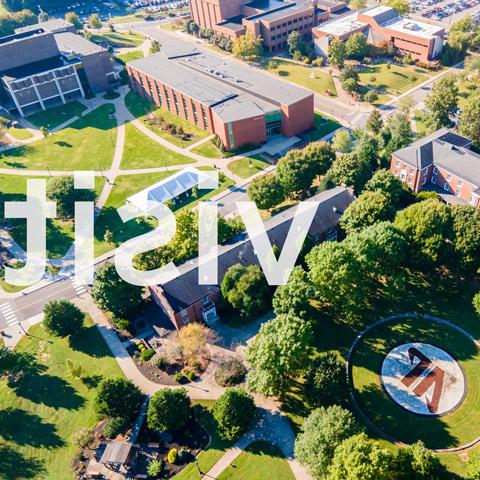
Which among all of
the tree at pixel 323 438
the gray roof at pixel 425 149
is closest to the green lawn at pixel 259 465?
the tree at pixel 323 438

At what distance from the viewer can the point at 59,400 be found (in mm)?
59156

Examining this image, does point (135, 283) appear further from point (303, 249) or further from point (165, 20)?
point (165, 20)

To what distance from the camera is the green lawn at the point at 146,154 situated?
105 m

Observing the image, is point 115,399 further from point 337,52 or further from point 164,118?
point 337,52

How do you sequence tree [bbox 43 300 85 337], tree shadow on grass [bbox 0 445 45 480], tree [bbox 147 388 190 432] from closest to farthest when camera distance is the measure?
tree [bbox 147 388 190 432]
tree shadow on grass [bbox 0 445 45 480]
tree [bbox 43 300 85 337]

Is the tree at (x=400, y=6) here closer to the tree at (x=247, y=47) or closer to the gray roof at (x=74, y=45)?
the tree at (x=247, y=47)

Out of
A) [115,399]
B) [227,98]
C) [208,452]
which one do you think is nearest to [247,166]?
[227,98]

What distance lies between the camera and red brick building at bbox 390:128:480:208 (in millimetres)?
76750

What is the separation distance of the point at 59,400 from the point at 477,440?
53403mm

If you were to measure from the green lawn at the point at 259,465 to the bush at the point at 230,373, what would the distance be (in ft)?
29.6

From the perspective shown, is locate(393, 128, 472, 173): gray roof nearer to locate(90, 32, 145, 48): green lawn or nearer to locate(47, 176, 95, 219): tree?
locate(47, 176, 95, 219): tree

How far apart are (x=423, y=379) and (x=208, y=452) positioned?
28898 mm

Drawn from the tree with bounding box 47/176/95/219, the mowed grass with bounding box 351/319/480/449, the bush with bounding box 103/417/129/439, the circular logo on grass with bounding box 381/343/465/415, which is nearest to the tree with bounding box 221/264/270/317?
the mowed grass with bounding box 351/319/480/449

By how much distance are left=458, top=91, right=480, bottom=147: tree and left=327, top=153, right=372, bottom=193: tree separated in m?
28.6
